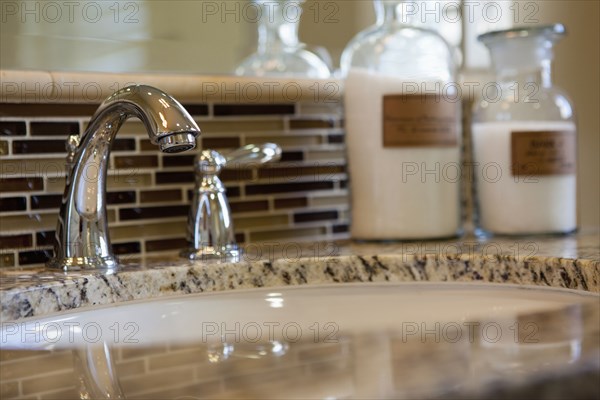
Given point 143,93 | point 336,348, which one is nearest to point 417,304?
point 336,348

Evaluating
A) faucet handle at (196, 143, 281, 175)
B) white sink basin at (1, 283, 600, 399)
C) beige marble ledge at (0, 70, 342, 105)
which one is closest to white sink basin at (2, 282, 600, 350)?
white sink basin at (1, 283, 600, 399)

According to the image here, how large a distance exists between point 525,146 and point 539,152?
0.05 feet

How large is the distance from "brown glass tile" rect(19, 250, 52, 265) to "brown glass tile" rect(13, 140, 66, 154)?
0.09 meters

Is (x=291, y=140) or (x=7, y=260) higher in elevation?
(x=291, y=140)

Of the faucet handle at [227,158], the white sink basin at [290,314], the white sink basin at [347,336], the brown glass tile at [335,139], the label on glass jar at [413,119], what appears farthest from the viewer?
the brown glass tile at [335,139]

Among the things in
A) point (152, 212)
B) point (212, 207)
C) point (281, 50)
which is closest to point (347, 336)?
point (212, 207)

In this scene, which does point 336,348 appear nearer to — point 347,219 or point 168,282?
point 168,282

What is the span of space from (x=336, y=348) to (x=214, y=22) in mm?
449

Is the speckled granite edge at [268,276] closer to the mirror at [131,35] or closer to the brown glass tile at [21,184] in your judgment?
the brown glass tile at [21,184]

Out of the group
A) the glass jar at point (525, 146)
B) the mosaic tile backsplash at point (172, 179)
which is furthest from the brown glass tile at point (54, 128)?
the glass jar at point (525, 146)

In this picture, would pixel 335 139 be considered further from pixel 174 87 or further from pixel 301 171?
pixel 174 87

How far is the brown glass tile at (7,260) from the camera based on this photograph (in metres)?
0.80

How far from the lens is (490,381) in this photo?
481 mm

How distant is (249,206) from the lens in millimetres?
950
